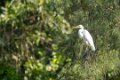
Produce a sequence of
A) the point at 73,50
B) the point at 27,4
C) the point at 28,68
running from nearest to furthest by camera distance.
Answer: the point at 27,4, the point at 28,68, the point at 73,50

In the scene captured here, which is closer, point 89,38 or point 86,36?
point 89,38

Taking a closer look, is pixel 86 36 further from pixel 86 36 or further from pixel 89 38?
pixel 89 38

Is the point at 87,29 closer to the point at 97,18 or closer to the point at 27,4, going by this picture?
the point at 97,18

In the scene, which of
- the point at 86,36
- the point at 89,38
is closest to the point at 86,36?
the point at 86,36

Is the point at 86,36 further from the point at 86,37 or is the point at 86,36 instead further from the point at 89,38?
the point at 89,38

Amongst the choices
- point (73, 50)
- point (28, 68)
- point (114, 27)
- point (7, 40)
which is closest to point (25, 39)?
point (7, 40)

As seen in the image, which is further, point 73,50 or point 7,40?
point 73,50

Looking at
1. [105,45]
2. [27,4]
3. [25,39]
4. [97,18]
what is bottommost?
[105,45]

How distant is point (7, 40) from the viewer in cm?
261

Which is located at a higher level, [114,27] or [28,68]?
[28,68]

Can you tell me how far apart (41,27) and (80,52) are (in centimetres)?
463

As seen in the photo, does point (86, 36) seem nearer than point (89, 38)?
No

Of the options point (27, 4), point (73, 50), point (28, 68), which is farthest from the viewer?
point (73, 50)

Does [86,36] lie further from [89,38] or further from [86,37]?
[89,38]
